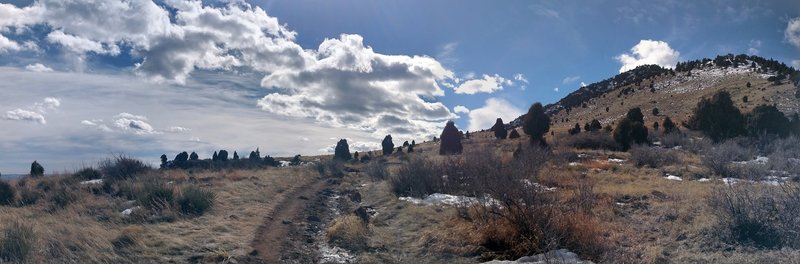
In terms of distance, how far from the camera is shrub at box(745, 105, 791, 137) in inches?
1324

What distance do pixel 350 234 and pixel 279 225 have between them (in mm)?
3171

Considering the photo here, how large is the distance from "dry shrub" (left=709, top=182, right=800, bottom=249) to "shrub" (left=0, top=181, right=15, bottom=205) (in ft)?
68.6

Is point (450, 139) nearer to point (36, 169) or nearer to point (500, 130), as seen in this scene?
point (500, 130)

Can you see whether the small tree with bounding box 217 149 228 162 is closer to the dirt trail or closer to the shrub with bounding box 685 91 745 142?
the dirt trail

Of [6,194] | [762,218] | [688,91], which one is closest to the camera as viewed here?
[762,218]

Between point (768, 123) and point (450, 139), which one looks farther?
point (450, 139)

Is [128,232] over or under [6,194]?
under

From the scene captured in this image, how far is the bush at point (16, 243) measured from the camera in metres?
8.23

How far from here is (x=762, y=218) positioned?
8.75 m

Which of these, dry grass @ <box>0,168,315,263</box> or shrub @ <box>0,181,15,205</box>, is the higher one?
shrub @ <box>0,181,15,205</box>

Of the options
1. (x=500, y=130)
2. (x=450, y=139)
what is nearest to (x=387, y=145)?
(x=500, y=130)

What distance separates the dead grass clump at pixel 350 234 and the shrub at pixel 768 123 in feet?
99.7

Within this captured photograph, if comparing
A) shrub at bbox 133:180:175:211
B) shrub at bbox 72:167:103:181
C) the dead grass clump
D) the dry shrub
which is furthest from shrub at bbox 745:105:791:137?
shrub at bbox 72:167:103:181

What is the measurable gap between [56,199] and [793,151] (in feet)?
96.5
